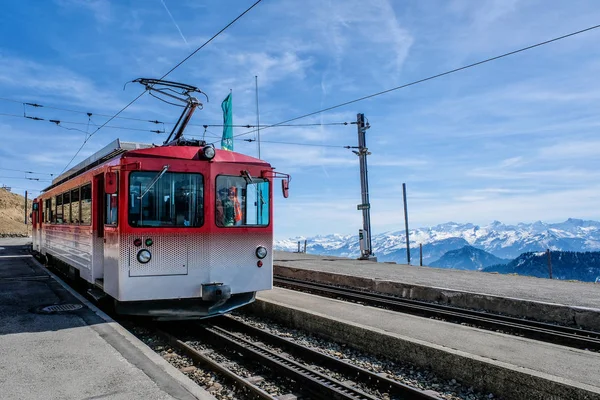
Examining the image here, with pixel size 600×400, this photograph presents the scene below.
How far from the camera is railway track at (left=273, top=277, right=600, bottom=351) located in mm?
6914

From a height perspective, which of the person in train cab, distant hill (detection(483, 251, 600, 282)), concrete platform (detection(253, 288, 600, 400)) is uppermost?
the person in train cab

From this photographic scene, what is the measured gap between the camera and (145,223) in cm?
699

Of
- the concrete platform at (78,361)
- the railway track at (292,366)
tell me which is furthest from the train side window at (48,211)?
the railway track at (292,366)

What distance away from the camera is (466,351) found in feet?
18.5

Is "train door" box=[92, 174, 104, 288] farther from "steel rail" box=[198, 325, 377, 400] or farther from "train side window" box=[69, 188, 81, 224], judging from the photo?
"steel rail" box=[198, 325, 377, 400]

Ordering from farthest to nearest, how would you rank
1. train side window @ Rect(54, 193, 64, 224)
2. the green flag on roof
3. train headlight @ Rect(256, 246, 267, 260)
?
the green flag on roof, train side window @ Rect(54, 193, 64, 224), train headlight @ Rect(256, 246, 267, 260)

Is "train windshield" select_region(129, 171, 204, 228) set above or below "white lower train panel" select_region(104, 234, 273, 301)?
above

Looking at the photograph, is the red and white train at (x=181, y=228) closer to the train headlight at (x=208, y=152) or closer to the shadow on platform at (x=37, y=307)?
the train headlight at (x=208, y=152)

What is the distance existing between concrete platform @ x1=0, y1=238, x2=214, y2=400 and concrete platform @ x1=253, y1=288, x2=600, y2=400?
291 centimetres

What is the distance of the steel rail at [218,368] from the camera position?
483cm

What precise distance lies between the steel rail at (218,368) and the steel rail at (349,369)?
1155mm

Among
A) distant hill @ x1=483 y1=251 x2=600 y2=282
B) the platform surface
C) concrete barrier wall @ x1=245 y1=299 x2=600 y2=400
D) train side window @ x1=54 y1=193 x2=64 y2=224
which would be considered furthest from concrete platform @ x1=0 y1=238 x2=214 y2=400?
distant hill @ x1=483 y1=251 x2=600 y2=282

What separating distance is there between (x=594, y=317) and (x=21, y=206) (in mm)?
130009

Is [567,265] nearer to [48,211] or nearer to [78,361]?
[48,211]
